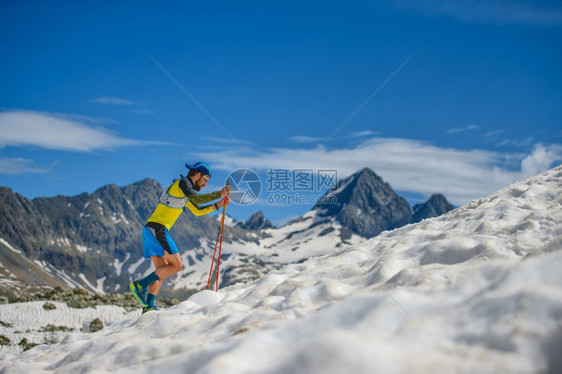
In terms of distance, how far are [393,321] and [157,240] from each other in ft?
27.8

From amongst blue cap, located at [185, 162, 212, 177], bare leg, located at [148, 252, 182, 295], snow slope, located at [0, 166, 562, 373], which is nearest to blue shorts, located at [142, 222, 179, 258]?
bare leg, located at [148, 252, 182, 295]

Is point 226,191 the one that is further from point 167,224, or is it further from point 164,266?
point 164,266

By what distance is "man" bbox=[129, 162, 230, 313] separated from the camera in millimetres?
11797

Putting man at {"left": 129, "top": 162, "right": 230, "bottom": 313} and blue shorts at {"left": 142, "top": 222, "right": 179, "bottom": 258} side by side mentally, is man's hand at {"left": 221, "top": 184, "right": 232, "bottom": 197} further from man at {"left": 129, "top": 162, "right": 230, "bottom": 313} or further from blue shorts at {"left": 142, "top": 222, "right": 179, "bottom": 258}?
blue shorts at {"left": 142, "top": 222, "right": 179, "bottom": 258}

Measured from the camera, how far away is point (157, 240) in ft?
38.7

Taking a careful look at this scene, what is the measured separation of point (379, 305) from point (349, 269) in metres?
3.42

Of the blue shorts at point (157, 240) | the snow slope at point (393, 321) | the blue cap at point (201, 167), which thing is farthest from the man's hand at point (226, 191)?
the snow slope at point (393, 321)

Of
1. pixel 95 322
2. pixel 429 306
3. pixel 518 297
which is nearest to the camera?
pixel 518 297

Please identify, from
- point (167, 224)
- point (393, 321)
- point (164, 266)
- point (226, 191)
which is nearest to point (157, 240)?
point (167, 224)

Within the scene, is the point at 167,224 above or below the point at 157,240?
above

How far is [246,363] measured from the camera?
163 inches

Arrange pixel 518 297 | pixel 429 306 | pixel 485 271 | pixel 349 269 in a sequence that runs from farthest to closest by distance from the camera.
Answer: pixel 349 269 → pixel 485 271 → pixel 429 306 → pixel 518 297

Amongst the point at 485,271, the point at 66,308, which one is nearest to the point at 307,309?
the point at 485,271

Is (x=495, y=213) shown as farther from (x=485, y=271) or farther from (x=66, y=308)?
(x=66, y=308)
